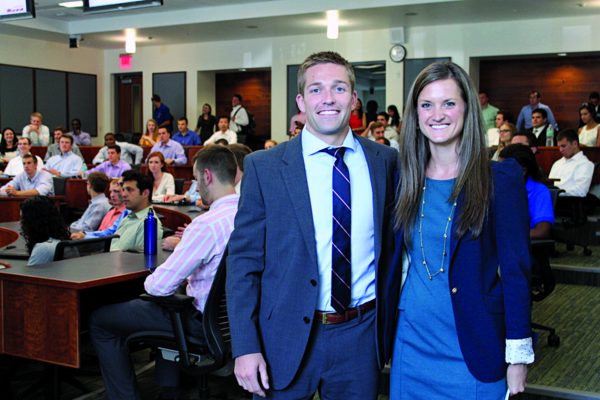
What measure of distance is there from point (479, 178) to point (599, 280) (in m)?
4.94

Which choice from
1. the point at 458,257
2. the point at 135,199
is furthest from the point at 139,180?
the point at 458,257

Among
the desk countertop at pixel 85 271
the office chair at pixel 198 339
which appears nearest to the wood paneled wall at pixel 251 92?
the desk countertop at pixel 85 271

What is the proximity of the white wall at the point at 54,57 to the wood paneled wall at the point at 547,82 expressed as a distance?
894 centimetres

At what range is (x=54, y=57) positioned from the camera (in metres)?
16.4

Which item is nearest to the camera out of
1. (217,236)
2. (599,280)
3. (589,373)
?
(217,236)

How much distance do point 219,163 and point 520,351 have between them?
6.16 ft

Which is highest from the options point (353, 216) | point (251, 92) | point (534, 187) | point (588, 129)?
point (251, 92)

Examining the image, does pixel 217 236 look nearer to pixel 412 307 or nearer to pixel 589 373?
pixel 412 307

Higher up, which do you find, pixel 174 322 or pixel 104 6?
pixel 104 6

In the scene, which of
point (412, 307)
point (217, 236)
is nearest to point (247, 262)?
point (412, 307)

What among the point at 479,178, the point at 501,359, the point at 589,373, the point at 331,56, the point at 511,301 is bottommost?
the point at 589,373

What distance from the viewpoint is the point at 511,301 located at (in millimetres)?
1755

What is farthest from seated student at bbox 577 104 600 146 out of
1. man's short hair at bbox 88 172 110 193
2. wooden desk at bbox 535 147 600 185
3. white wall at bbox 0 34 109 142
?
white wall at bbox 0 34 109 142

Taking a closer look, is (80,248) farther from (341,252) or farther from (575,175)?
(575,175)
